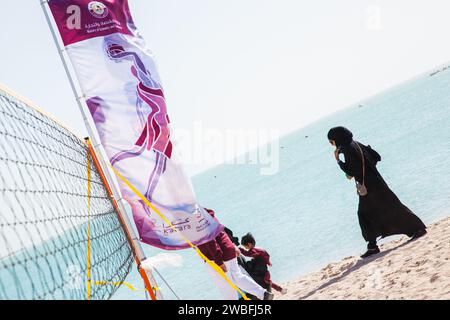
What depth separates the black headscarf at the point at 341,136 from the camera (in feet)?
24.9

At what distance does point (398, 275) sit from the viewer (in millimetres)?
6363

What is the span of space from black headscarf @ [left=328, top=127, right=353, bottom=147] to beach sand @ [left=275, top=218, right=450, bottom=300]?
185cm

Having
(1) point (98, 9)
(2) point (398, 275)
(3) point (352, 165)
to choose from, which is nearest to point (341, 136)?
(3) point (352, 165)

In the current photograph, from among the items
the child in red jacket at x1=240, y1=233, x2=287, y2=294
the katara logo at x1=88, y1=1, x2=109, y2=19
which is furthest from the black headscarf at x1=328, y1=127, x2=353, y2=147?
the katara logo at x1=88, y1=1, x2=109, y2=19

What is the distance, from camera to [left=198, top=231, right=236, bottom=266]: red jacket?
5.95 meters

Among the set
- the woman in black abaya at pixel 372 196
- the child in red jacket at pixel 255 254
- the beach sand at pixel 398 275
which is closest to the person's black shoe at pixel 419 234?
the beach sand at pixel 398 275

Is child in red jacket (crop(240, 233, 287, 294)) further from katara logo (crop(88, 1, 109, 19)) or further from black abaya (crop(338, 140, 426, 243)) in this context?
katara logo (crop(88, 1, 109, 19))

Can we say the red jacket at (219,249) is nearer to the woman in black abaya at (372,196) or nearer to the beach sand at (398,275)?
the beach sand at (398,275)
